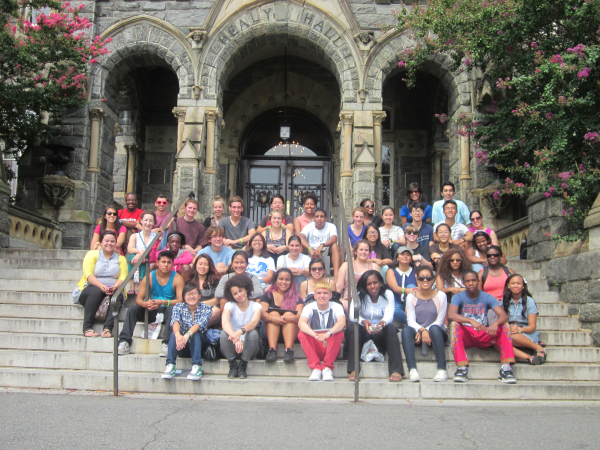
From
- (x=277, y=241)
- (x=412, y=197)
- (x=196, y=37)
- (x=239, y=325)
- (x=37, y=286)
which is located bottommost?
(x=239, y=325)

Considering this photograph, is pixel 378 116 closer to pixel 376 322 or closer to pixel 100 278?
pixel 376 322

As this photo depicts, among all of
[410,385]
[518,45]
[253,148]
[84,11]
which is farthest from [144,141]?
[410,385]

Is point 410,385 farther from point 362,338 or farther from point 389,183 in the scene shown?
point 389,183

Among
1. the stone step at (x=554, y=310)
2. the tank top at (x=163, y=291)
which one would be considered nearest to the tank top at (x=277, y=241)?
the tank top at (x=163, y=291)

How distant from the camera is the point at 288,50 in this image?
1379cm

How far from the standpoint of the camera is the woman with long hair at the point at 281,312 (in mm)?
6070

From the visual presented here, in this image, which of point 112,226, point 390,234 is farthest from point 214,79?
point 390,234

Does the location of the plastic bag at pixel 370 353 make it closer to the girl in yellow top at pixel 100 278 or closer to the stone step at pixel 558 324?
the stone step at pixel 558 324

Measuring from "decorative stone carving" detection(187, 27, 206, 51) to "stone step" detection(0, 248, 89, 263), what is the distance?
17.0 ft

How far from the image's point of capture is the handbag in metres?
Result: 6.70

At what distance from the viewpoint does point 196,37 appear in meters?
12.1

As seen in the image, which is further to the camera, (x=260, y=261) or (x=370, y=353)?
(x=260, y=261)

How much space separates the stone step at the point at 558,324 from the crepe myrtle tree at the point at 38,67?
889 centimetres

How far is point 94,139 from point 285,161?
16.4ft
